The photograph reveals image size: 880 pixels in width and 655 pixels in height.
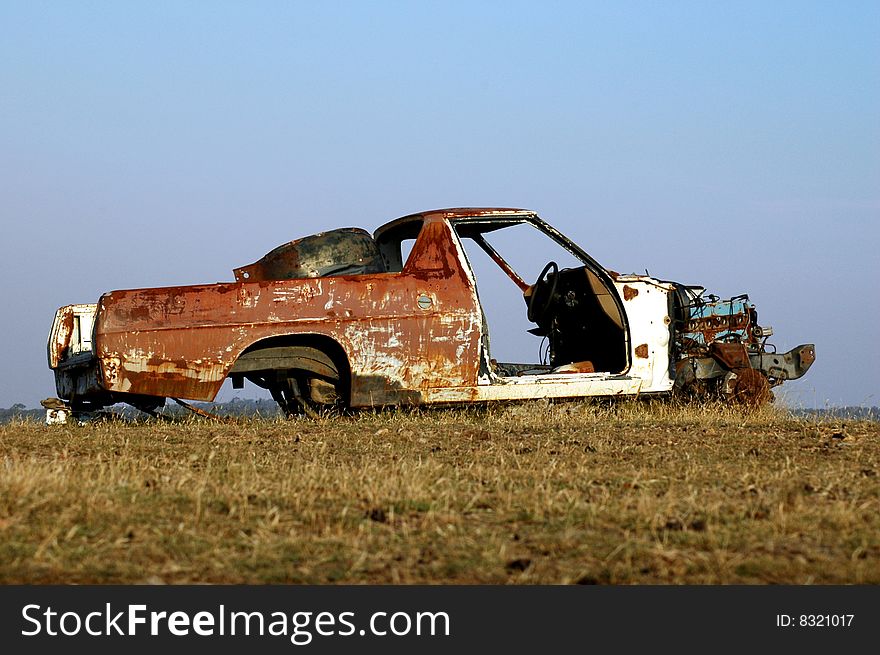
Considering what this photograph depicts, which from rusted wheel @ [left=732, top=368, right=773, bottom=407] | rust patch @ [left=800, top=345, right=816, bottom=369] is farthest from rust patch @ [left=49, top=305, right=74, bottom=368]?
rust patch @ [left=800, top=345, right=816, bottom=369]

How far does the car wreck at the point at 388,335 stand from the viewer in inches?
346

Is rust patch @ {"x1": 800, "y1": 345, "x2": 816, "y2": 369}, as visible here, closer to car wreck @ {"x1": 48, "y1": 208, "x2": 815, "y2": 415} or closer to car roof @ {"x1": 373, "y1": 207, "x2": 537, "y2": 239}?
car wreck @ {"x1": 48, "y1": 208, "x2": 815, "y2": 415}

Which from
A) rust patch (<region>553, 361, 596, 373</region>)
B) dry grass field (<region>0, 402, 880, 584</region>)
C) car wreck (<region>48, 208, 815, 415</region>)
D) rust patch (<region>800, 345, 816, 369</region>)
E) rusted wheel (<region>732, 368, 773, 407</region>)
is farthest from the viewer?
rust patch (<region>800, 345, 816, 369</region>)

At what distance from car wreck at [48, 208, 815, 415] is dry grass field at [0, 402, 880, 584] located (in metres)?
1.09

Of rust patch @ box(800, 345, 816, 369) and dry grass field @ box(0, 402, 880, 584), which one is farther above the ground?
rust patch @ box(800, 345, 816, 369)

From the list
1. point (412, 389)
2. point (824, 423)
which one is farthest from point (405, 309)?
point (824, 423)

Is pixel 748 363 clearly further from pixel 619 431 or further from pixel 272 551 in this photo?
pixel 272 551

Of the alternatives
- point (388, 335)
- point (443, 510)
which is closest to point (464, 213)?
point (388, 335)

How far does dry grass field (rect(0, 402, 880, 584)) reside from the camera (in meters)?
3.88

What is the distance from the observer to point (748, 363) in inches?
426

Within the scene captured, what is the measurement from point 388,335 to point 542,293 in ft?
8.69

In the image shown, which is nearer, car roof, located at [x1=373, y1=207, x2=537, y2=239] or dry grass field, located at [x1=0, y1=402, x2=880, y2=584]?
dry grass field, located at [x1=0, y1=402, x2=880, y2=584]

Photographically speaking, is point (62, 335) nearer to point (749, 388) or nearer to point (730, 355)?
→ point (730, 355)

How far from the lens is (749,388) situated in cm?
1073
